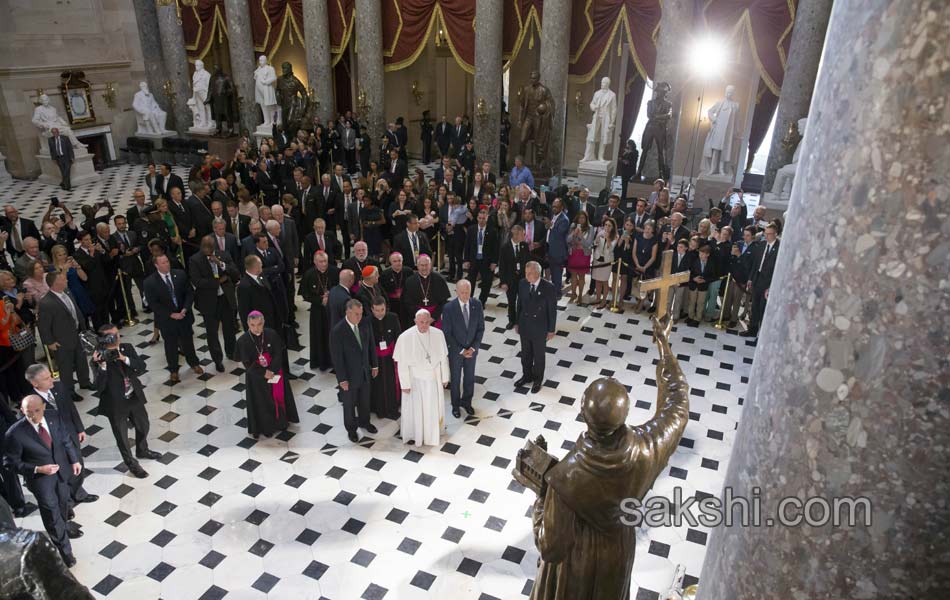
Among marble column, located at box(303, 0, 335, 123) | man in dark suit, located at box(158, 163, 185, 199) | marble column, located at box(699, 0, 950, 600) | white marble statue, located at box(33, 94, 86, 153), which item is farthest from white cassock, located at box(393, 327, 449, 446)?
white marble statue, located at box(33, 94, 86, 153)

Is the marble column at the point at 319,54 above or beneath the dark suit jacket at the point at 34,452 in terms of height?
above

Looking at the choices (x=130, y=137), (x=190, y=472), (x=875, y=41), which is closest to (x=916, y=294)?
(x=875, y=41)

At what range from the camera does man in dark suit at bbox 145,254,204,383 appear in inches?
323

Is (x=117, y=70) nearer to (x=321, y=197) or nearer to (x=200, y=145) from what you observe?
(x=200, y=145)

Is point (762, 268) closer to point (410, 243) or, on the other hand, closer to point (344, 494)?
point (410, 243)

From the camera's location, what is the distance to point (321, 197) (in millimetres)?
12133

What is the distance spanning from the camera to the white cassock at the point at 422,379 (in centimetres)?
696

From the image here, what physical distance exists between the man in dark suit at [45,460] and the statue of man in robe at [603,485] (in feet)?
15.6

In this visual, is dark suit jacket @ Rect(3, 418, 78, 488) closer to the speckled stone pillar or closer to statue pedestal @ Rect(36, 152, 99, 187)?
statue pedestal @ Rect(36, 152, 99, 187)

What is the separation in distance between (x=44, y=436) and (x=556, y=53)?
1352cm

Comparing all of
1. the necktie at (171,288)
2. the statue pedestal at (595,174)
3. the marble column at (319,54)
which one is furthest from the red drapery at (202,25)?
the necktie at (171,288)

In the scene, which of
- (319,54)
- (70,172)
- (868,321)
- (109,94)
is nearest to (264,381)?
(868,321)

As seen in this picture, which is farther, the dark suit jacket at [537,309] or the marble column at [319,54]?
the marble column at [319,54]

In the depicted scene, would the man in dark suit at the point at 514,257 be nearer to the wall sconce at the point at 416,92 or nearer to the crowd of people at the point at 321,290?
the crowd of people at the point at 321,290
